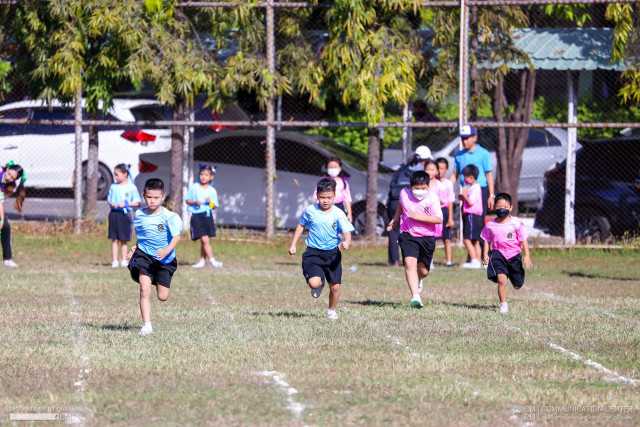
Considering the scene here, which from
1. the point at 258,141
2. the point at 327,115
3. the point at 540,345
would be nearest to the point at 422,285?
the point at 540,345

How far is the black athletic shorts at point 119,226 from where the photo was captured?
1384 centimetres

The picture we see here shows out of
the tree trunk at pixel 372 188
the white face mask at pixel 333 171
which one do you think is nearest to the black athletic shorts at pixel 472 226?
the white face mask at pixel 333 171

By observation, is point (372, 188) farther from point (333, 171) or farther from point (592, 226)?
point (592, 226)

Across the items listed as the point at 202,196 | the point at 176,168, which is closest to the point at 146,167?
the point at 176,168

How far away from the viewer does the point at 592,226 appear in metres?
16.3

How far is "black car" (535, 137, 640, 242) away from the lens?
16016mm

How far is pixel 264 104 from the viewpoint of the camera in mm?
16312

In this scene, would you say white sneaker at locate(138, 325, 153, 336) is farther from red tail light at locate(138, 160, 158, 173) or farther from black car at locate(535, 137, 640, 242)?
black car at locate(535, 137, 640, 242)

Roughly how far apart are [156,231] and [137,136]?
992 cm

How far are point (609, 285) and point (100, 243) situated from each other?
829cm

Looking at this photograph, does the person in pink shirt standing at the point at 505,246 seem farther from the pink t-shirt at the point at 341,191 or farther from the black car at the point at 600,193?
the black car at the point at 600,193

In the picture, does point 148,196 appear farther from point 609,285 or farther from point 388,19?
point 388,19

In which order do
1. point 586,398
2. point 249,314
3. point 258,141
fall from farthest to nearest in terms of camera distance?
point 258,141 < point 249,314 < point 586,398

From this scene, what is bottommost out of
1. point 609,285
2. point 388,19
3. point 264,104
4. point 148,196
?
A: point 609,285
